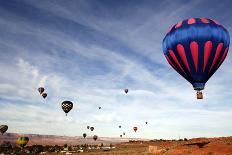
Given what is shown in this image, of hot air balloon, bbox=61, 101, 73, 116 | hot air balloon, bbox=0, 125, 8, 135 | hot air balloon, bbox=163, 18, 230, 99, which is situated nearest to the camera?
hot air balloon, bbox=163, 18, 230, 99

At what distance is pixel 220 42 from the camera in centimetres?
3014

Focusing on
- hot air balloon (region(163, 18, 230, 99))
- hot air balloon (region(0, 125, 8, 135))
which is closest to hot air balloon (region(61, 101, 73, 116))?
hot air balloon (region(0, 125, 8, 135))

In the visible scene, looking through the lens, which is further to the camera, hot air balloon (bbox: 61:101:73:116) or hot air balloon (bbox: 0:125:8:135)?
hot air balloon (bbox: 0:125:8:135)

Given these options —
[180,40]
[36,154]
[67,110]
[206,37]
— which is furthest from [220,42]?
[36,154]

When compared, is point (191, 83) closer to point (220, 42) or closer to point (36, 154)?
point (220, 42)

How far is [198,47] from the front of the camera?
29.9 m

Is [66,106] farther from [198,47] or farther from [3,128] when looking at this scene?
[198,47]

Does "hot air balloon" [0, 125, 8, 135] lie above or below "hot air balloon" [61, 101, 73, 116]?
below

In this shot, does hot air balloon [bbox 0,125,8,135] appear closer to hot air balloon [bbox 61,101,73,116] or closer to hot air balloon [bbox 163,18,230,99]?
hot air balloon [bbox 61,101,73,116]

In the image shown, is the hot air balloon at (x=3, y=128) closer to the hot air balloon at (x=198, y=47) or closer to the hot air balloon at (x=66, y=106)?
the hot air balloon at (x=66, y=106)

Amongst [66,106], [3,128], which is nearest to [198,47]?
[66,106]

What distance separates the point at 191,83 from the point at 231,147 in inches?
594

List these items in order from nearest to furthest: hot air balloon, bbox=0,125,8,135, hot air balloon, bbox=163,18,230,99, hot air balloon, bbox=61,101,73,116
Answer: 1. hot air balloon, bbox=163,18,230,99
2. hot air balloon, bbox=61,101,73,116
3. hot air balloon, bbox=0,125,8,135

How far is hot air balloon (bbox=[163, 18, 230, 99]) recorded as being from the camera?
29688 millimetres
